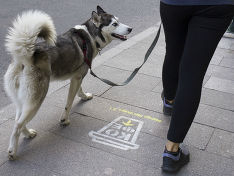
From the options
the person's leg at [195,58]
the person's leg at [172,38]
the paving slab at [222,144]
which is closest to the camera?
the person's leg at [195,58]

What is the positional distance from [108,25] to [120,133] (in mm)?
1245

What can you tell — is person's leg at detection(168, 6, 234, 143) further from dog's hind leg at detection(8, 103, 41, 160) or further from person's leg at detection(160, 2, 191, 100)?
dog's hind leg at detection(8, 103, 41, 160)

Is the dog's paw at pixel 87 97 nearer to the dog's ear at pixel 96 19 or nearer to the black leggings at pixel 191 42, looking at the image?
the dog's ear at pixel 96 19

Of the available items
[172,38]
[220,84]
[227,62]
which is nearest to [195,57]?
[172,38]

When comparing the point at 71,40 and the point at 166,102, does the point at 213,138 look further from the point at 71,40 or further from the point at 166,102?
the point at 71,40

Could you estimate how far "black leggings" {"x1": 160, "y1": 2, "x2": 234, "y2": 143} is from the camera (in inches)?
85.2

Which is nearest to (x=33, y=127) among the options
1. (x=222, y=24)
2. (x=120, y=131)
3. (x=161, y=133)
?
(x=120, y=131)

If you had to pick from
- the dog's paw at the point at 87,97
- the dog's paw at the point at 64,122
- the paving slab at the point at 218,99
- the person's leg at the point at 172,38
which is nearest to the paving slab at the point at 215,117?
the paving slab at the point at 218,99

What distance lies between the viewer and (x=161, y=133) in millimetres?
3143

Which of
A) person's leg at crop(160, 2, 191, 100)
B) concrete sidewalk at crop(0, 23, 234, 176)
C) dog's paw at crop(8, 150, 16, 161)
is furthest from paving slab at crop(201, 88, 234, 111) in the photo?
dog's paw at crop(8, 150, 16, 161)

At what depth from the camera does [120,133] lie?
10.2ft

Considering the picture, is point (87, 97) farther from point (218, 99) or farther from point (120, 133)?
point (218, 99)

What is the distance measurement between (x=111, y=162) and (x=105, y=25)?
62.4 inches

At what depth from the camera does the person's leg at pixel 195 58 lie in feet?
7.08
